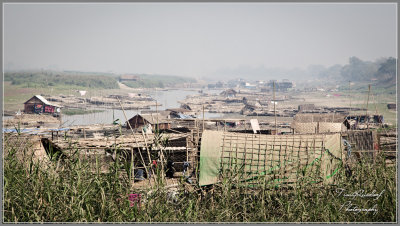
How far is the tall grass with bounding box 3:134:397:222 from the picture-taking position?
330 cm

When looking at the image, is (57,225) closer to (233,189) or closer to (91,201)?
(91,201)

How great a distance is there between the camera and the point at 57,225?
3148 millimetres

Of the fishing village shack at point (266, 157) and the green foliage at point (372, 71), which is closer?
the fishing village shack at point (266, 157)

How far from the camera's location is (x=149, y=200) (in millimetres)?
3482

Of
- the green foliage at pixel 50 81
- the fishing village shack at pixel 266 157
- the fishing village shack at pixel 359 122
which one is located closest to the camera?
the fishing village shack at pixel 266 157

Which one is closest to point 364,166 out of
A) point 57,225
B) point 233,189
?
point 233,189

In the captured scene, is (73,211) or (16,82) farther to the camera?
(16,82)

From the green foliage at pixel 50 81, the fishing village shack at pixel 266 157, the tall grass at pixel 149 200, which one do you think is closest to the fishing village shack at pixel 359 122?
the fishing village shack at pixel 266 157

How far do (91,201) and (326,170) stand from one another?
286cm

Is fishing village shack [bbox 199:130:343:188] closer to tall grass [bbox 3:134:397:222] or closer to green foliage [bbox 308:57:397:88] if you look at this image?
tall grass [bbox 3:134:397:222]

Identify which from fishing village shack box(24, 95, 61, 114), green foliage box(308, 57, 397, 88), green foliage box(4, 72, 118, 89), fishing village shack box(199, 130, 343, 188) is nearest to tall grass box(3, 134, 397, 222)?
fishing village shack box(199, 130, 343, 188)

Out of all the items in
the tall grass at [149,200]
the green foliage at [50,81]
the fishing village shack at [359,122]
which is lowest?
the fishing village shack at [359,122]

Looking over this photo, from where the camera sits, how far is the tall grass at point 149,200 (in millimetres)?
3299

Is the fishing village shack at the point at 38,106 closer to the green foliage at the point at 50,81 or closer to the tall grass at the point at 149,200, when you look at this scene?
the green foliage at the point at 50,81
